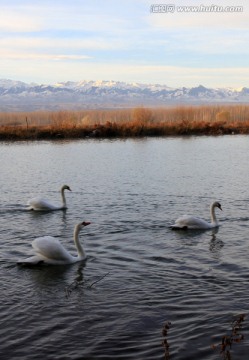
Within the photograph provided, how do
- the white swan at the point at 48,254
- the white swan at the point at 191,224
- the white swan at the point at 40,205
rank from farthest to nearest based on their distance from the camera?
the white swan at the point at 40,205 → the white swan at the point at 191,224 → the white swan at the point at 48,254

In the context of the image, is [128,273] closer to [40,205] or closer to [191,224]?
[191,224]

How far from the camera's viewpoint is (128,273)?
10.8 metres

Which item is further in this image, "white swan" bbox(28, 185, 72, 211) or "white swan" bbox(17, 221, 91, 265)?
"white swan" bbox(28, 185, 72, 211)

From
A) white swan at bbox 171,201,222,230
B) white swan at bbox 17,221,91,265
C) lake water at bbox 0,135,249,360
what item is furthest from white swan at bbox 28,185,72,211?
white swan at bbox 17,221,91,265

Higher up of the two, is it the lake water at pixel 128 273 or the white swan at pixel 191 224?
the white swan at pixel 191 224

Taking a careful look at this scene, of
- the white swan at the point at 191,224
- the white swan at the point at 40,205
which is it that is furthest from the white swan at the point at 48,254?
the white swan at the point at 40,205

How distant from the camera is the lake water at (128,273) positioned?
7.95 metres

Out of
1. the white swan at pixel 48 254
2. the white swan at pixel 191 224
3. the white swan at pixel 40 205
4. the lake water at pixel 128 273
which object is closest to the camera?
the lake water at pixel 128 273

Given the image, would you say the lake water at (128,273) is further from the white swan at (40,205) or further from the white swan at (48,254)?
the white swan at (40,205)

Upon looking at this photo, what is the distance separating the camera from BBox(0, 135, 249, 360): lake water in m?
7.95

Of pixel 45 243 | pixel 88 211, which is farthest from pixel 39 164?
pixel 45 243

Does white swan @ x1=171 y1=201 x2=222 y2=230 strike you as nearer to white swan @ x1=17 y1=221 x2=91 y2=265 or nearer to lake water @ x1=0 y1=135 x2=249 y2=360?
lake water @ x1=0 y1=135 x2=249 y2=360

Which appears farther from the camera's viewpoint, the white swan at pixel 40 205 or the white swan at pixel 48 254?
the white swan at pixel 40 205

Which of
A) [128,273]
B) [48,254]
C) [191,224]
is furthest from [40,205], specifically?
[128,273]
